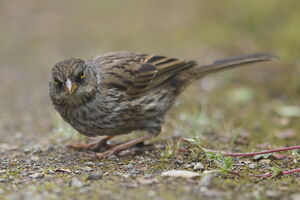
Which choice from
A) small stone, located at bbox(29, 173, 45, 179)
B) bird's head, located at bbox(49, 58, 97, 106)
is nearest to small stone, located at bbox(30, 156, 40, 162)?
bird's head, located at bbox(49, 58, 97, 106)

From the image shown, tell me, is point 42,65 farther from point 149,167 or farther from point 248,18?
point 149,167

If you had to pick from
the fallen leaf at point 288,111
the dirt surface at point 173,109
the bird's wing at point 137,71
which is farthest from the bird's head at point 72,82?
the fallen leaf at point 288,111

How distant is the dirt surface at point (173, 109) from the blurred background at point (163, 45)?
0.02m

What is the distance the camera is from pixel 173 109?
684cm

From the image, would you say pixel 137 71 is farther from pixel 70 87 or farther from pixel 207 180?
pixel 207 180

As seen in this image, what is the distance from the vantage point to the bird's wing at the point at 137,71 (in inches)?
213

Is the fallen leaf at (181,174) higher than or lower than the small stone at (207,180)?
higher

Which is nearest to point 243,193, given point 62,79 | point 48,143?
point 62,79

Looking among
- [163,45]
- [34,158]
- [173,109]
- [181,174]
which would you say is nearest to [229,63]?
[173,109]

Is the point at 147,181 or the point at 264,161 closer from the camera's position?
the point at 147,181

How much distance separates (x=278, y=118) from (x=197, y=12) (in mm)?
5587

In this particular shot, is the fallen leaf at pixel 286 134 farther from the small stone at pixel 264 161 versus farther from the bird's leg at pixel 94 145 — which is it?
the bird's leg at pixel 94 145

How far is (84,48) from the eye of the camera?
9969mm

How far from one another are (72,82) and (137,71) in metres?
0.94
